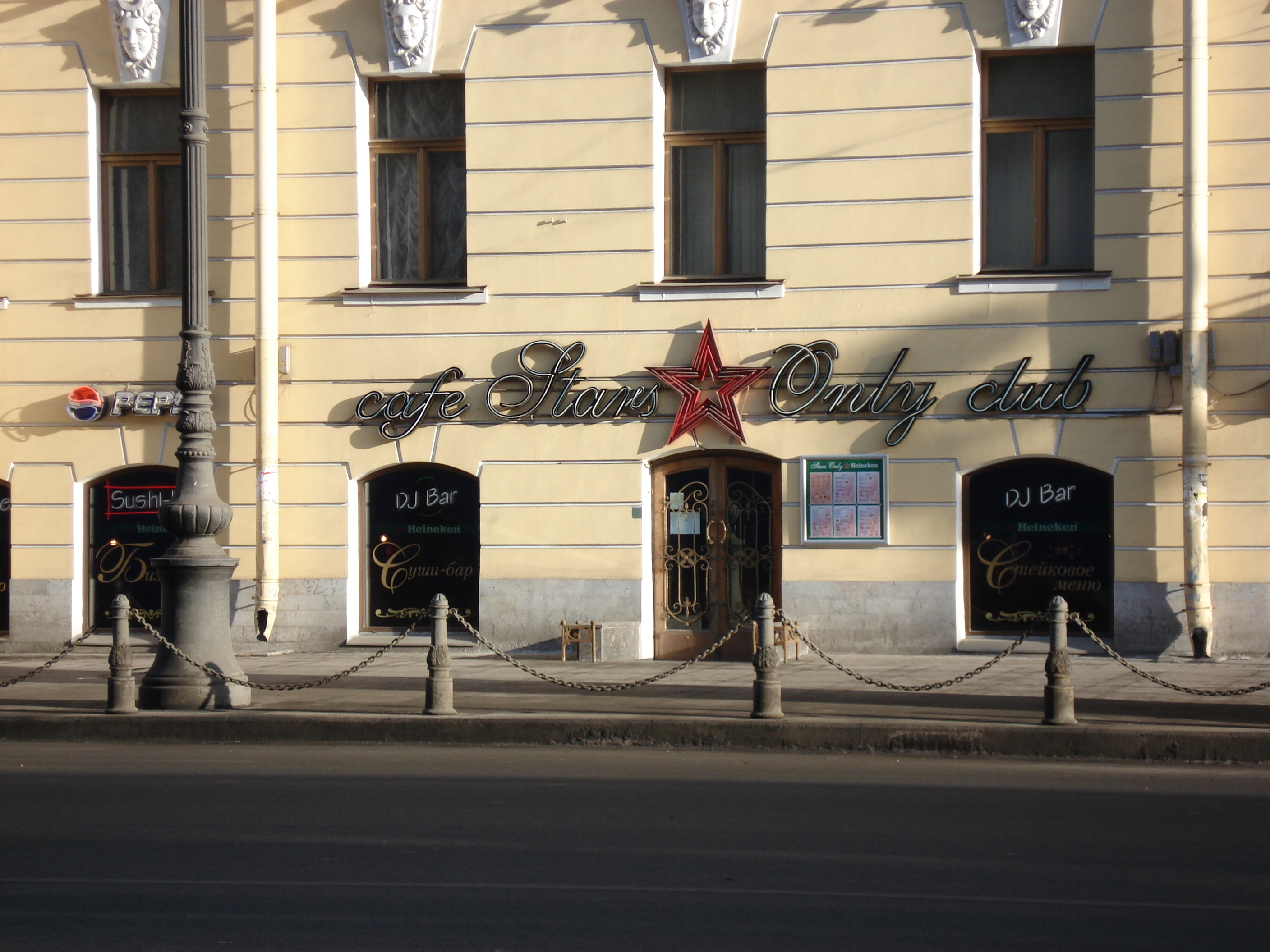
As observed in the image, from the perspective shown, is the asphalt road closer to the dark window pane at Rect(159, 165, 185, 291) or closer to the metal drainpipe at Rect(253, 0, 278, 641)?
the metal drainpipe at Rect(253, 0, 278, 641)

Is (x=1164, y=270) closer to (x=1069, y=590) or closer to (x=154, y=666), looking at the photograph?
(x=1069, y=590)

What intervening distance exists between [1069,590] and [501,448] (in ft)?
20.9

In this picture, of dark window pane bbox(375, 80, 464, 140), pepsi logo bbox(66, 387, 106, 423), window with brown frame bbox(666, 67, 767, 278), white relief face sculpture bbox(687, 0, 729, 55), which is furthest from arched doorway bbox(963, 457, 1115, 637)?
pepsi logo bbox(66, 387, 106, 423)

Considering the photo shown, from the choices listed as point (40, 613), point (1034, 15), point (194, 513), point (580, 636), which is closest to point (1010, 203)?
point (1034, 15)

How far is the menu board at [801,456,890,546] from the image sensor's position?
1449 centimetres

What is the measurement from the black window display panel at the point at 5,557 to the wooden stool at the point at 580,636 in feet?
22.4

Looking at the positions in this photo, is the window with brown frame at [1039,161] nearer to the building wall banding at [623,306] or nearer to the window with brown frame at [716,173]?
the building wall banding at [623,306]

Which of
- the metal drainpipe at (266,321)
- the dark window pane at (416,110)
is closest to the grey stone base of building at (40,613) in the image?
the metal drainpipe at (266,321)

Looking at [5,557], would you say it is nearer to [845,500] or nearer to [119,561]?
[119,561]

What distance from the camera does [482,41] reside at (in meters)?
15.1

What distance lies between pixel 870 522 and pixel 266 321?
7.06 metres

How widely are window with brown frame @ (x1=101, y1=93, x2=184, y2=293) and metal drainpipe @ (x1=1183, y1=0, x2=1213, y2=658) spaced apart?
36.7 feet

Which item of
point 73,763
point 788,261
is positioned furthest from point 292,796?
point 788,261

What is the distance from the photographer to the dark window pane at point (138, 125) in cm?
1592
